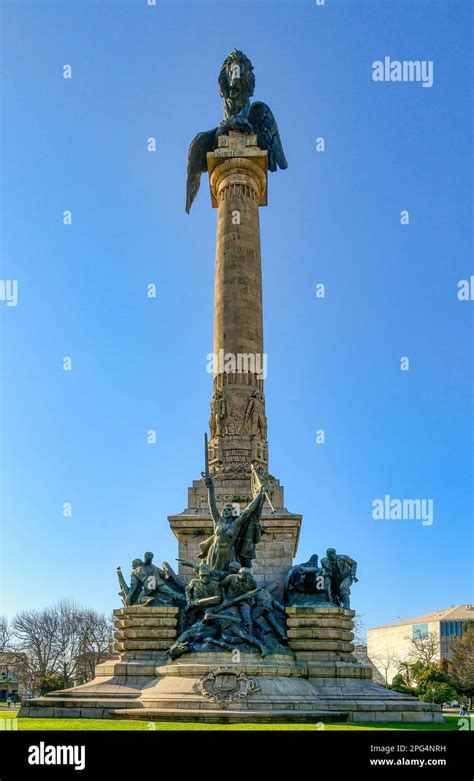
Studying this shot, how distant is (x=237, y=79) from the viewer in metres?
31.0

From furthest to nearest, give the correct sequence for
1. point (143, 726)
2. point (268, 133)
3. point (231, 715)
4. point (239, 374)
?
point (268, 133), point (239, 374), point (231, 715), point (143, 726)

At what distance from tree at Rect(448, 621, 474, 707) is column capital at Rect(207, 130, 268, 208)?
34566 millimetres

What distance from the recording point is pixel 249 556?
20641 millimetres

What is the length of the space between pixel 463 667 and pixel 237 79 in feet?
129

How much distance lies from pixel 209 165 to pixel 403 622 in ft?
307

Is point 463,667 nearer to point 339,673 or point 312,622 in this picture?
point 312,622

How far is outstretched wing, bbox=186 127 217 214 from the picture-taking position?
31.8m

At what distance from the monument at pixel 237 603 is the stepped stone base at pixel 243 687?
32 millimetres

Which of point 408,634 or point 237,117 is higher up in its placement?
point 237,117

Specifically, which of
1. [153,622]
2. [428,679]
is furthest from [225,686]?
[428,679]

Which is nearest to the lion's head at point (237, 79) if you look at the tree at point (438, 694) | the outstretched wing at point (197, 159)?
the outstretched wing at point (197, 159)

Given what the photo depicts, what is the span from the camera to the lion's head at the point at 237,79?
31.0 metres
